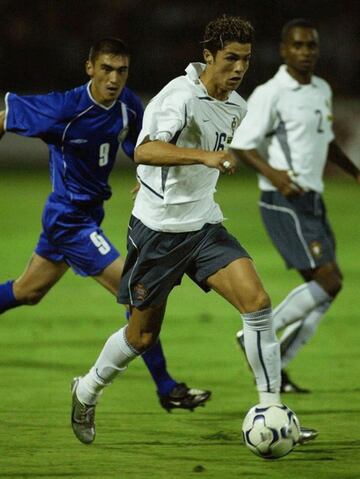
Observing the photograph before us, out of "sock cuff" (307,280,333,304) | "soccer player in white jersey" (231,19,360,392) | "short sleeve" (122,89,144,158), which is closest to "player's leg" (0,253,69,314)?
"short sleeve" (122,89,144,158)

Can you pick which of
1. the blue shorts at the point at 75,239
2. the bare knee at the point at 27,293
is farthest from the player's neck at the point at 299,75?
the bare knee at the point at 27,293

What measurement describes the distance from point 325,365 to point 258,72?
17.3 meters

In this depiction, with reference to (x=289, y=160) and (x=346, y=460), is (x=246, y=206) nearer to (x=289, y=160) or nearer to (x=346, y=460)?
(x=289, y=160)

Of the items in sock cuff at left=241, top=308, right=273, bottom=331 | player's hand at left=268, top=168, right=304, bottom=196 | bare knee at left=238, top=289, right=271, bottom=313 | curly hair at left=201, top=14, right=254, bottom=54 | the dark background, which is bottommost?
the dark background

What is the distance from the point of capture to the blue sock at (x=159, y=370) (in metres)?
7.07

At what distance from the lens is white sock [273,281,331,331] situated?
7.98m

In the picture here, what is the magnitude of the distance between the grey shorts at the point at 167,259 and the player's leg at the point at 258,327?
0.78 feet

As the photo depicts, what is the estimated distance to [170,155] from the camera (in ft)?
18.4

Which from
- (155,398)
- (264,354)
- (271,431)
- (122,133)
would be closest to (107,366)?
(264,354)

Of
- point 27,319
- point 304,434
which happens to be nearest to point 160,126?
point 304,434

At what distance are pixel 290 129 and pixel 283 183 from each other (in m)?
0.49

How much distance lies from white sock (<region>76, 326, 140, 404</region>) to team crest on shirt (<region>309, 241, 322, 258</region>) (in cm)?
205

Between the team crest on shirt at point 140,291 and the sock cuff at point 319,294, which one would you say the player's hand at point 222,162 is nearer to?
the team crest on shirt at point 140,291

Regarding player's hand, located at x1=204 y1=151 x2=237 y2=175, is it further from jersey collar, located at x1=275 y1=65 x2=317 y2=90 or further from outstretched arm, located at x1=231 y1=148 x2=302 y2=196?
jersey collar, located at x1=275 y1=65 x2=317 y2=90
